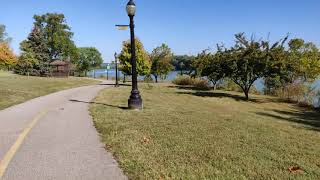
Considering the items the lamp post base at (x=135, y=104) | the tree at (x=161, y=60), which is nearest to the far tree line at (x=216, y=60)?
the tree at (x=161, y=60)

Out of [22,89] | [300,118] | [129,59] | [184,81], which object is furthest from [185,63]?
[300,118]

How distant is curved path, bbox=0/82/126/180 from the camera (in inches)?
251

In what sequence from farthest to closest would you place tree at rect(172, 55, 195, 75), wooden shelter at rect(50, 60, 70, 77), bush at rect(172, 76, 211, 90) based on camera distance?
1. wooden shelter at rect(50, 60, 70, 77)
2. tree at rect(172, 55, 195, 75)
3. bush at rect(172, 76, 211, 90)

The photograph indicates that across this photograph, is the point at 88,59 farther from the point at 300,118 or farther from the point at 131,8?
the point at 131,8

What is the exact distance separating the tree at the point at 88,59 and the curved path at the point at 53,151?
330 feet

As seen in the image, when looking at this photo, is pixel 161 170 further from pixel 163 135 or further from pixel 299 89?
pixel 299 89

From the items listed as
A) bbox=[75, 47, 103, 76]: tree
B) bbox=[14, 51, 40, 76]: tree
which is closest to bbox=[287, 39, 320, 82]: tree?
bbox=[14, 51, 40, 76]: tree

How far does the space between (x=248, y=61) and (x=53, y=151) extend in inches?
1047

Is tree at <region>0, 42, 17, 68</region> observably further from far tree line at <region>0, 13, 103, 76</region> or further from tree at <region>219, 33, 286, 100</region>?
tree at <region>219, 33, 286, 100</region>

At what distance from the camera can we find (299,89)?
1430 inches

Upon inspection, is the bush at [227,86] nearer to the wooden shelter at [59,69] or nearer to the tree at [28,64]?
the wooden shelter at [59,69]

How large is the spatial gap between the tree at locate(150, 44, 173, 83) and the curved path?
56533mm

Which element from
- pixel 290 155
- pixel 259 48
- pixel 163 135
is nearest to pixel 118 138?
pixel 163 135

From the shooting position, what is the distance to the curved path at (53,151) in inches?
251
